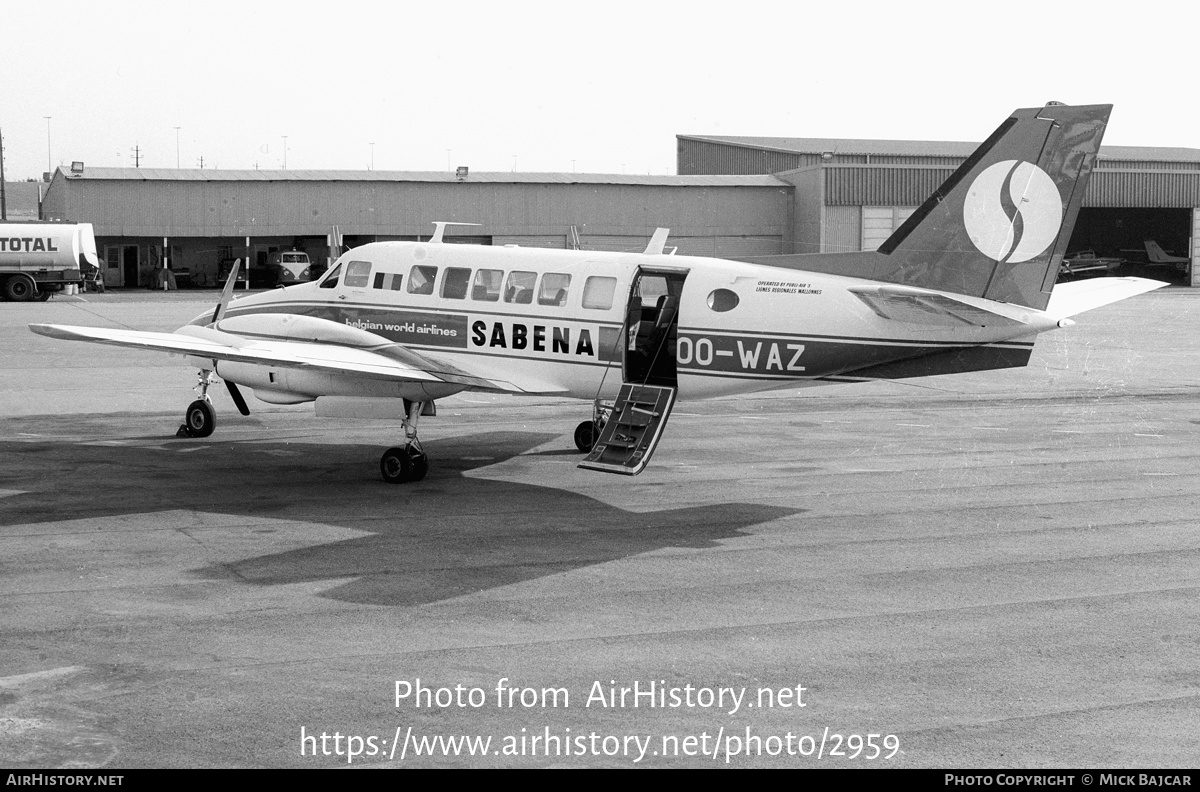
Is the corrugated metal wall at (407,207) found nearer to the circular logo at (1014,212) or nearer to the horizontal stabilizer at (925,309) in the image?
the horizontal stabilizer at (925,309)

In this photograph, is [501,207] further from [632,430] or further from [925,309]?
[925,309]

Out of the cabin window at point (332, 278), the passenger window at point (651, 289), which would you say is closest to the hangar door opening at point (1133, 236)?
the passenger window at point (651, 289)

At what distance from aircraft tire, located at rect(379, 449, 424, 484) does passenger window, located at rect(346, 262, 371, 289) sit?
3.49 m

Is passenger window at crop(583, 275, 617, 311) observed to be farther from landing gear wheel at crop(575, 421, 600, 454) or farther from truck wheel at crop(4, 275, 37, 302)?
truck wheel at crop(4, 275, 37, 302)

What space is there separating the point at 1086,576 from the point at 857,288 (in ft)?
16.2

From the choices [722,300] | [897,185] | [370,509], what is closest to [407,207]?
[897,185]

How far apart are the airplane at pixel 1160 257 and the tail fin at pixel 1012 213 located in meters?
77.3

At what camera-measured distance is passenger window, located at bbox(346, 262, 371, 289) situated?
65.1 ft

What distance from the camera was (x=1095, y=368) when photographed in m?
33.9

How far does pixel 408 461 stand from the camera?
1759cm

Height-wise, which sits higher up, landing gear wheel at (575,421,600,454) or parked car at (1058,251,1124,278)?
parked car at (1058,251,1124,278)

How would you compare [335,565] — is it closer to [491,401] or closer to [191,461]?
[191,461]

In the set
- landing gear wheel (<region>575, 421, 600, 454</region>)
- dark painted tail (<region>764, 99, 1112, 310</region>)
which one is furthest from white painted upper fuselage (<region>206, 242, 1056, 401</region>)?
landing gear wheel (<region>575, 421, 600, 454</region>)
